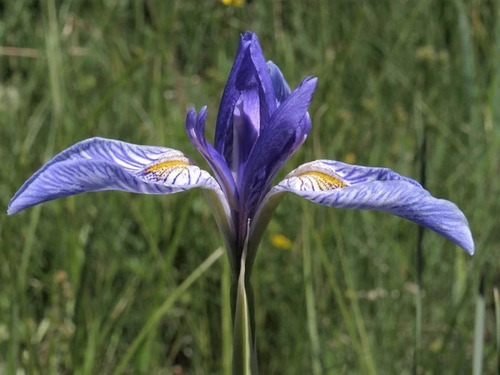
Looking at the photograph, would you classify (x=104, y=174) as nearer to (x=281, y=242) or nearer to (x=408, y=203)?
(x=408, y=203)

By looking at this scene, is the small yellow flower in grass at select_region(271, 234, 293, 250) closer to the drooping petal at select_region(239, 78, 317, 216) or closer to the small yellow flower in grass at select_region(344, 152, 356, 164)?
the small yellow flower in grass at select_region(344, 152, 356, 164)

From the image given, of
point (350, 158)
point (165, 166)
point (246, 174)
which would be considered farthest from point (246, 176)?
point (350, 158)

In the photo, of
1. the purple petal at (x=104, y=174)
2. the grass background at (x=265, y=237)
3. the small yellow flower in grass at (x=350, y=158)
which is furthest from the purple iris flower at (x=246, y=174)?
the small yellow flower in grass at (x=350, y=158)

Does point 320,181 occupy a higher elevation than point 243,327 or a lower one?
Result: higher

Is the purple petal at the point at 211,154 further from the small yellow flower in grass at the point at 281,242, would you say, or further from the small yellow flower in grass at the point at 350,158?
the small yellow flower in grass at the point at 350,158

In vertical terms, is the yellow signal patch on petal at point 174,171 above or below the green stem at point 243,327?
above

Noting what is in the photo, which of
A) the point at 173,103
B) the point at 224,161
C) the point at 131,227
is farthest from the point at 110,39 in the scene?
the point at 224,161

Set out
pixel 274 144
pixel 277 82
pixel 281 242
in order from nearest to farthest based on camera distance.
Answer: pixel 274 144 < pixel 277 82 < pixel 281 242
